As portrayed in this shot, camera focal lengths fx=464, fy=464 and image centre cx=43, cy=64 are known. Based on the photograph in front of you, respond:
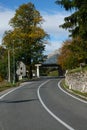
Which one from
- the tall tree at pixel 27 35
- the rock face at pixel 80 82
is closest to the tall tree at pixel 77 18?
the rock face at pixel 80 82

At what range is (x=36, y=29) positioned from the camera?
3637 inches

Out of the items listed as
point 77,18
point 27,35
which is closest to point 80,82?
point 77,18

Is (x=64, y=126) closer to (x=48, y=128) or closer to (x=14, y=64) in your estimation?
(x=48, y=128)

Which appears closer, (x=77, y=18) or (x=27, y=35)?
(x=77, y=18)

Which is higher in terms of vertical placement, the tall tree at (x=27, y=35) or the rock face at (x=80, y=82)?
the tall tree at (x=27, y=35)

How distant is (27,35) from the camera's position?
9131 centimetres

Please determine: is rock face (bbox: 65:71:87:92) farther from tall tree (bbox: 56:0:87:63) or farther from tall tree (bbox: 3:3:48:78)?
tall tree (bbox: 3:3:48:78)

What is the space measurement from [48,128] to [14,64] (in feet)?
221

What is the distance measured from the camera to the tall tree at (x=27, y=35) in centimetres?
9125

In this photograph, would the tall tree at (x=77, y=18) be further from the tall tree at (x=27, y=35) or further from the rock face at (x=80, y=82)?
the tall tree at (x=27, y=35)

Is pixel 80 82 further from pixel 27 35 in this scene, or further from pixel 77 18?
pixel 27 35

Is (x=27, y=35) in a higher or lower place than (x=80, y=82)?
higher

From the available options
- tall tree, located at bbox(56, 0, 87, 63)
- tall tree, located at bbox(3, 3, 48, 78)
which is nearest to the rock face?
tall tree, located at bbox(56, 0, 87, 63)

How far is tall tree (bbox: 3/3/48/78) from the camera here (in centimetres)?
9125
